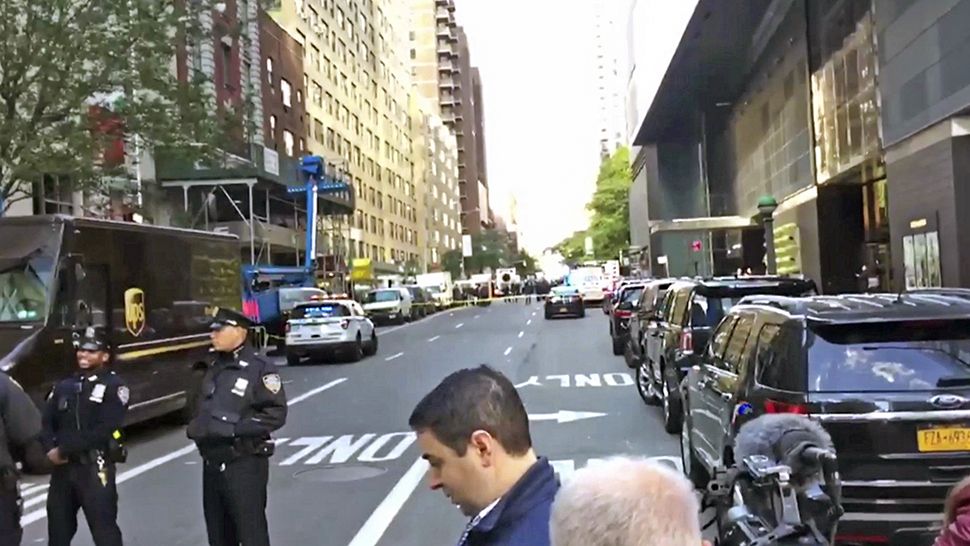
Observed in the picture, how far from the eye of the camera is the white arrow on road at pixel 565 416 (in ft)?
46.2

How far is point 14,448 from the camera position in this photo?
18.6ft

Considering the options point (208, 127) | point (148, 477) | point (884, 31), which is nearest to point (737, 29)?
point (884, 31)

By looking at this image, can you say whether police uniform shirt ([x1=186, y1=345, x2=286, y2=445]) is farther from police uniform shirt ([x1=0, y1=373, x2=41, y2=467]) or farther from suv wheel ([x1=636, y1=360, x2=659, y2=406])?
suv wheel ([x1=636, y1=360, x2=659, y2=406])

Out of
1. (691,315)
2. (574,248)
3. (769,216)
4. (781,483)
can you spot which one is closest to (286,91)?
(769,216)

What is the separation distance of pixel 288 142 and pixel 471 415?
55568mm

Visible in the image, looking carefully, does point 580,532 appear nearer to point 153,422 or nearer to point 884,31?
point 153,422

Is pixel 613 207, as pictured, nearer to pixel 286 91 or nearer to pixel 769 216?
pixel 286 91

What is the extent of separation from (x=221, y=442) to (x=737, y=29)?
35.4 meters

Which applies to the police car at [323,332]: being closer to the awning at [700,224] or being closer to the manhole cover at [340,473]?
the manhole cover at [340,473]

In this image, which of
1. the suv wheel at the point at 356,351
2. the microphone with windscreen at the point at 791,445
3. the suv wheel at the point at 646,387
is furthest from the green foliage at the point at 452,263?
the microphone with windscreen at the point at 791,445

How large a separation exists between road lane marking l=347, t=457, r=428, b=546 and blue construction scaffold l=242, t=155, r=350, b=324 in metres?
18.5

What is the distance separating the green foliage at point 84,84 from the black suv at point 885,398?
14.0m

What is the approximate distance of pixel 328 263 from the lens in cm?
4112

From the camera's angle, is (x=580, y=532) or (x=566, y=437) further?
(x=566, y=437)
